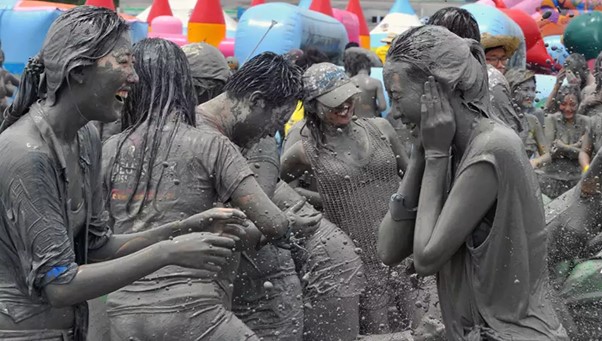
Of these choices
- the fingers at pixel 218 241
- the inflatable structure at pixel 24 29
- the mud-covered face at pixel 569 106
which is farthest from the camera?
the inflatable structure at pixel 24 29

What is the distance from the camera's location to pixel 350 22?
20.3m

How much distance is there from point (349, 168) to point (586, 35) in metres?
9.74

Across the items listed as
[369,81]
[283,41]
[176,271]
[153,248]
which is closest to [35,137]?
[153,248]

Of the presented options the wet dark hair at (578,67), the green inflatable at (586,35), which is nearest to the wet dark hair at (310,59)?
the wet dark hair at (578,67)

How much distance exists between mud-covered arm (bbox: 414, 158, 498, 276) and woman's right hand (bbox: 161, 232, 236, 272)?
647mm

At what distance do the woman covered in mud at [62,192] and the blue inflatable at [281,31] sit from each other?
37.2ft

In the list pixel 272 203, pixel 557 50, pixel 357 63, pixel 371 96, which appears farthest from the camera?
pixel 557 50

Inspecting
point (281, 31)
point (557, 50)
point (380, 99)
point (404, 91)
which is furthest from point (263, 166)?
point (557, 50)

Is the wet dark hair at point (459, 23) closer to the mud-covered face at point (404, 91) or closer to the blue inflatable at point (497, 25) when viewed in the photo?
the mud-covered face at point (404, 91)

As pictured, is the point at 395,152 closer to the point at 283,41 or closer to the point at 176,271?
the point at 176,271

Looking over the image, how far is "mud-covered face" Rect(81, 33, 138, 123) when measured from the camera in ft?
12.0

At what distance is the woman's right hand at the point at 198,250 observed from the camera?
3.58 m

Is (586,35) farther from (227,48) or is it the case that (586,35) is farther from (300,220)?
(300,220)

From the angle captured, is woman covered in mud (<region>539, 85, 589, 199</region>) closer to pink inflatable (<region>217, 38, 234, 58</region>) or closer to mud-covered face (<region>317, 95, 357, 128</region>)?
mud-covered face (<region>317, 95, 357, 128</region>)
